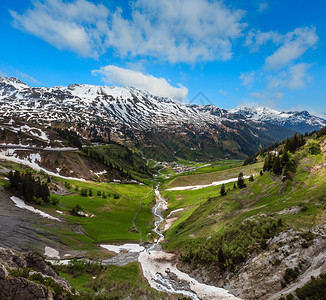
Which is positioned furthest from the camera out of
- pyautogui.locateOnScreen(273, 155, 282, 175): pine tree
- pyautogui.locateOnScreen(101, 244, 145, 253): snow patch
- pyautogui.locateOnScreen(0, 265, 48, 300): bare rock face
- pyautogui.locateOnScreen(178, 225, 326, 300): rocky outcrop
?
pyautogui.locateOnScreen(273, 155, 282, 175): pine tree

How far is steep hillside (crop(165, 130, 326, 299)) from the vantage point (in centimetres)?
2453

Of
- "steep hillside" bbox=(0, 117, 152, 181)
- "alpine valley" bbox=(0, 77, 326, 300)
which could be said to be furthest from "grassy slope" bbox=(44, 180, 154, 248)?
"steep hillside" bbox=(0, 117, 152, 181)

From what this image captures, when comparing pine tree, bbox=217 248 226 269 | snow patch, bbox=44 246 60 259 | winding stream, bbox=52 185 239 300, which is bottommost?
winding stream, bbox=52 185 239 300

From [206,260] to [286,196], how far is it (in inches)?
939

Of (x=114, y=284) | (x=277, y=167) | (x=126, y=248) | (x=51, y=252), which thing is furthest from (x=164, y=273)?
(x=277, y=167)

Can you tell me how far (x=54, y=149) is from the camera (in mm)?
127750

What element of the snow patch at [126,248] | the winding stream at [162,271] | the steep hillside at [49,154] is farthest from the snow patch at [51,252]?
the steep hillside at [49,154]

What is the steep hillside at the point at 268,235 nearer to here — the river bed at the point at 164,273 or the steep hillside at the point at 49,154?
the river bed at the point at 164,273

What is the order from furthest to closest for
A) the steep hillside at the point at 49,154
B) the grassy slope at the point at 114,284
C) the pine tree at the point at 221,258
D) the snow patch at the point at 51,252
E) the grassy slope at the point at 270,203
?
1. the steep hillside at the point at 49,154
2. the snow patch at the point at 51,252
3. the pine tree at the point at 221,258
4. the grassy slope at the point at 270,203
5. the grassy slope at the point at 114,284

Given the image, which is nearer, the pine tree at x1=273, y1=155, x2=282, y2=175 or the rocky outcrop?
the rocky outcrop

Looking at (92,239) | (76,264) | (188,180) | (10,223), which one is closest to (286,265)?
(76,264)

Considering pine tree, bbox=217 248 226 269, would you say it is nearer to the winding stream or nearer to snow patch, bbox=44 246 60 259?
the winding stream

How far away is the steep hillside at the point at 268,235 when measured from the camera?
2453 centimetres

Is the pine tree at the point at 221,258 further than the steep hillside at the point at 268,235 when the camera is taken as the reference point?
Yes
